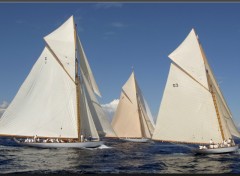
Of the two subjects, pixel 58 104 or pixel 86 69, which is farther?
pixel 86 69

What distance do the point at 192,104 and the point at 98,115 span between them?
18.1 metres

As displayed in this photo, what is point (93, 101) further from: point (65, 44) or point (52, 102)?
point (65, 44)

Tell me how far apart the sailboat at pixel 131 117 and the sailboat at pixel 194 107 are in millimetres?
47314

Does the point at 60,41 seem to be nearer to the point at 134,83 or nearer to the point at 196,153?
the point at 196,153

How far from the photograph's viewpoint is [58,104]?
2496 inches

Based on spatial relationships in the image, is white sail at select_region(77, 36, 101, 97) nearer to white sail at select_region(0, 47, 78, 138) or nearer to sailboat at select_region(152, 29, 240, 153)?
white sail at select_region(0, 47, 78, 138)

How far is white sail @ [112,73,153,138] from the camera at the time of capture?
10281 cm

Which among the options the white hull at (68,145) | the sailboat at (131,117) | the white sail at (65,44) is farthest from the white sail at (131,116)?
the white sail at (65,44)

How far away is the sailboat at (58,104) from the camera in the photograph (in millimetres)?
62438

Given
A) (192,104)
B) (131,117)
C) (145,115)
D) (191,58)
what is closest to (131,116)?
(131,117)

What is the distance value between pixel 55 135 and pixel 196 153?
2386cm

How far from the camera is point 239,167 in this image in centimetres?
4050

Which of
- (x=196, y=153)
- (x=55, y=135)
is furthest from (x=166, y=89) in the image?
(x=55, y=135)

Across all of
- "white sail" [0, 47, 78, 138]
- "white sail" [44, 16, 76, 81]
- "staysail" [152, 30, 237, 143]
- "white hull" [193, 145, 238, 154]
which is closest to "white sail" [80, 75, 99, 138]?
"white sail" [0, 47, 78, 138]
